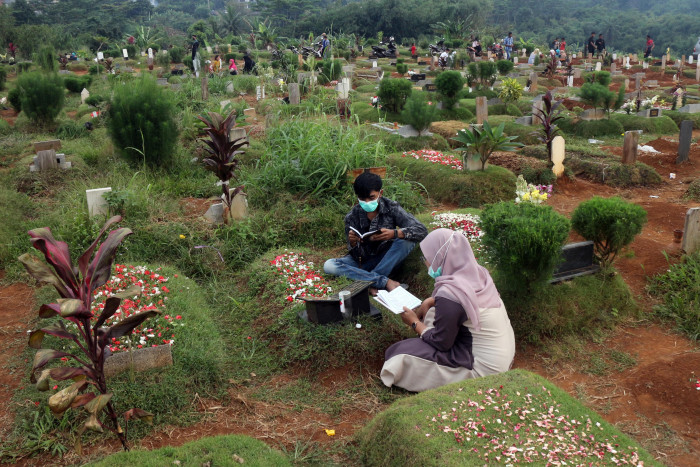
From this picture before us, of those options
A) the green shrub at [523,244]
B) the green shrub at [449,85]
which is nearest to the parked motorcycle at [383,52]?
the green shrub at [449,85]

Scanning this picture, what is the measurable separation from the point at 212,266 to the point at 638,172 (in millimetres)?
6956

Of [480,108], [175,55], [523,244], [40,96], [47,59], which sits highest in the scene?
[47,59]

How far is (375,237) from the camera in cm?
546

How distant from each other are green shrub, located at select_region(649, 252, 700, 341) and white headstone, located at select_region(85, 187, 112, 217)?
19.4 feet

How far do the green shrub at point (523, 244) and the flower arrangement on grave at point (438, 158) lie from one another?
12.3 feet

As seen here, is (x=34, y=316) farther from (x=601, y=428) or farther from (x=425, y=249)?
(x=601, y=428)

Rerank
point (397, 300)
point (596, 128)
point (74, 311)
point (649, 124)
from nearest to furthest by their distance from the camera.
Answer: point (74, 311) → point (397, 300) → point (596, 128) → point (649, 124)

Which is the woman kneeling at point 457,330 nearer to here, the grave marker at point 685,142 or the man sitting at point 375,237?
the man sitting at point 375,237

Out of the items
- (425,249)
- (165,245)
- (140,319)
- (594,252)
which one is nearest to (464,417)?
(425,249)

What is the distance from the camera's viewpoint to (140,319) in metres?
3.00

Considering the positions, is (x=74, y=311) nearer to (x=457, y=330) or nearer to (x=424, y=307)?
(x=457, y=330)

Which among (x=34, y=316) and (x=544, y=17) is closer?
(x=34, y=316)

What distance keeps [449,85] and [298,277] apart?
10223mm

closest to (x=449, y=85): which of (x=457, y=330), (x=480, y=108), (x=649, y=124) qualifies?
(x=480, y=108)
